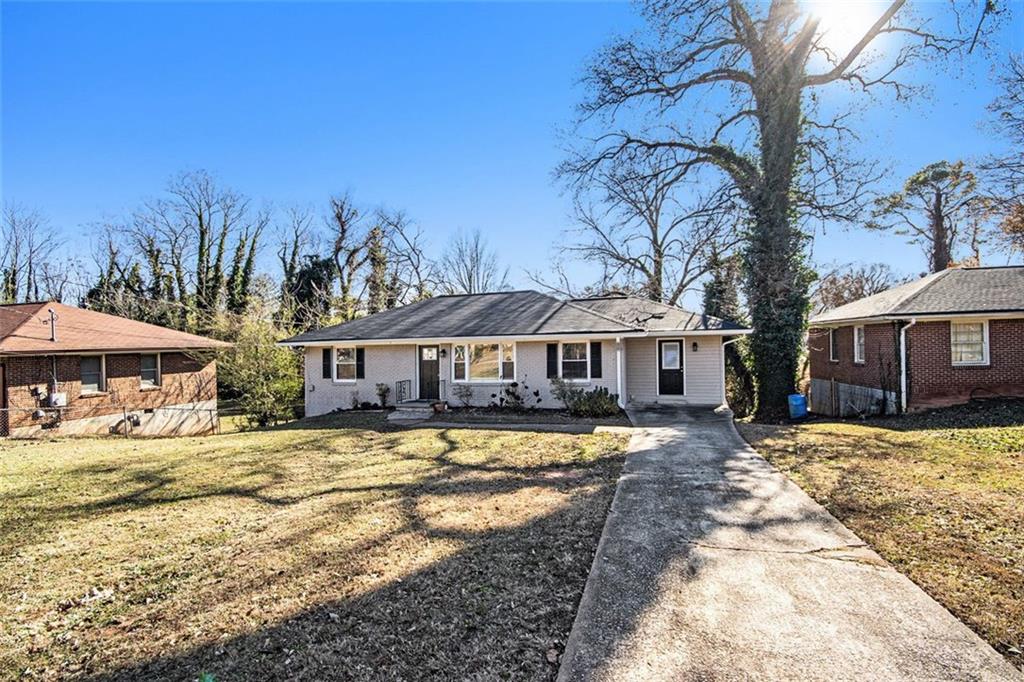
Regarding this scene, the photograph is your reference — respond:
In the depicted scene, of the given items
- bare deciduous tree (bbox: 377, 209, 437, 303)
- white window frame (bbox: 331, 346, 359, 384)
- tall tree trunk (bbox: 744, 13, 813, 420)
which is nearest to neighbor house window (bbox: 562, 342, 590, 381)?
tall tree trunk (bbox: 744, 13, 813, 420)

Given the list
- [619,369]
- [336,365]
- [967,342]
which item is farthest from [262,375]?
[967,342]

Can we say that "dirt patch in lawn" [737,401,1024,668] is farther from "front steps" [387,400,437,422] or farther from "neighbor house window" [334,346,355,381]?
"neighbor house window" [334,346,355,381]

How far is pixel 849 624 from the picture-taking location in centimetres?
335

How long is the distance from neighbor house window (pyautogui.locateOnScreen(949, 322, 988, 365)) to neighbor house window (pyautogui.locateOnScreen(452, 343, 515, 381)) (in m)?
12.3

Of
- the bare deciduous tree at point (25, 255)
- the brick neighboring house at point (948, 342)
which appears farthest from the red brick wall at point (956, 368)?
the bare deciduous tree at point (25, 255)

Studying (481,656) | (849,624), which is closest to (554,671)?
(481,656)

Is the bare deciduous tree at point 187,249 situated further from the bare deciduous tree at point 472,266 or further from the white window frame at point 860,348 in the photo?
the white window frame at point 860,348

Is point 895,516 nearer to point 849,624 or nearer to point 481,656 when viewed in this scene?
point 849,624

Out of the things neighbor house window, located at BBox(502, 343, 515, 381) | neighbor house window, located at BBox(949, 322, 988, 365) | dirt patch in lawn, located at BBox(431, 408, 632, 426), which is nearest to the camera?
dirt patch in lawn, located at BBox(431, 408, 632, 426)

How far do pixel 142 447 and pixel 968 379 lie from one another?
2094 centimetres

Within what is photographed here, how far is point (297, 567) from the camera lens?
4.38 meters

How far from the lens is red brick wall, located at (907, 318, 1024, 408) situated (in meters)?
13.1

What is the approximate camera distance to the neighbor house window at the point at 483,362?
51.2ft

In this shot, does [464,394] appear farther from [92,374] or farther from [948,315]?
[948,315]
